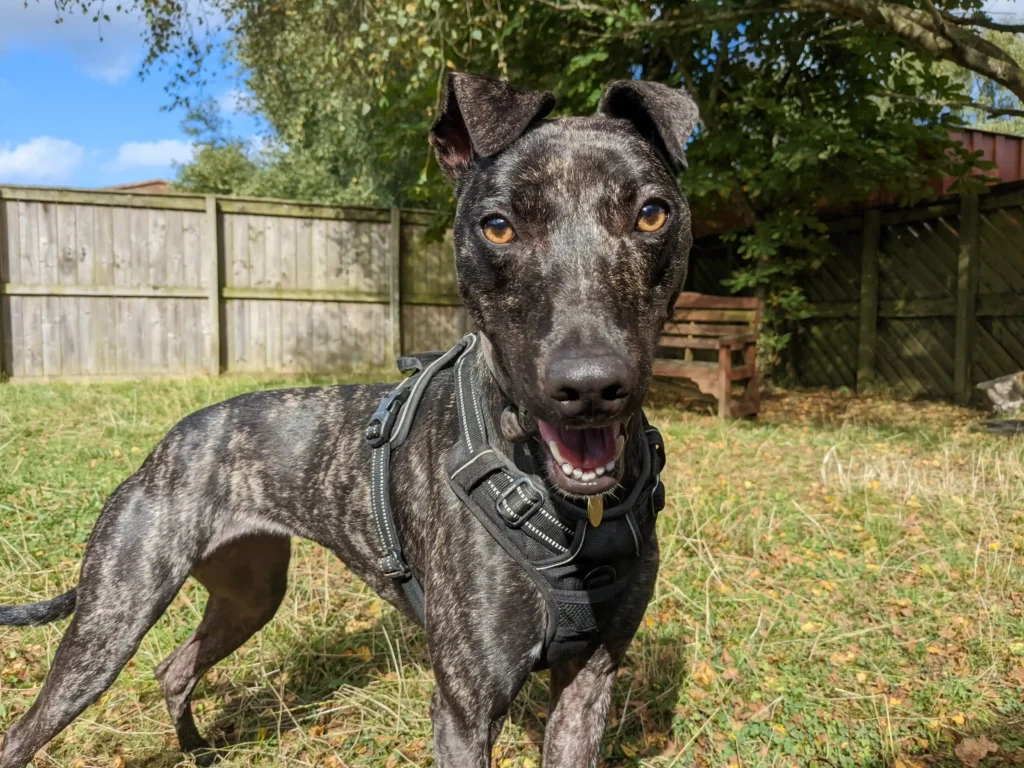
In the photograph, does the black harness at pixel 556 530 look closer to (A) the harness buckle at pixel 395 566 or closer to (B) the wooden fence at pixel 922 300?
(A) the harness buckle at pixel 395 566

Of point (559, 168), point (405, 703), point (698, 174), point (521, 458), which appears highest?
point (698, 174)

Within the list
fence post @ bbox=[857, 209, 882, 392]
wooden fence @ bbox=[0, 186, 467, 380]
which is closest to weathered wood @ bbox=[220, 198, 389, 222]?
wooden fence @ bbox=[0, 186, 467, 380]

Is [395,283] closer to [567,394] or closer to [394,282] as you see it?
[394,282]

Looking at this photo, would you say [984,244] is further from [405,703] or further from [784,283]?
[405,703]

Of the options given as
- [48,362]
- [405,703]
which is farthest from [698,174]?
[48,362]

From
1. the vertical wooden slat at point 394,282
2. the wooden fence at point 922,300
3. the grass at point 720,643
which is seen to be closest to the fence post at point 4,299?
the vertical wooden slat at point 394,282

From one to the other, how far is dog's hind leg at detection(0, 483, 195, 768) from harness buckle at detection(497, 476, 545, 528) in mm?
1184

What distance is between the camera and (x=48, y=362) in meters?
9.91

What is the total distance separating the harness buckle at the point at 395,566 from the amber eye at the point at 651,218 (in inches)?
47.1

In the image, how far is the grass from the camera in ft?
9.23

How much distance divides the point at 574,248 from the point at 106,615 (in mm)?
1864

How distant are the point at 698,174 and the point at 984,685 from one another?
6212 mm

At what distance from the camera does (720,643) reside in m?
3.34

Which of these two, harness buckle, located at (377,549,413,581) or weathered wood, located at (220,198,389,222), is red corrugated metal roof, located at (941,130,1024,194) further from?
harness buckle, located at (377,549,413,581)
